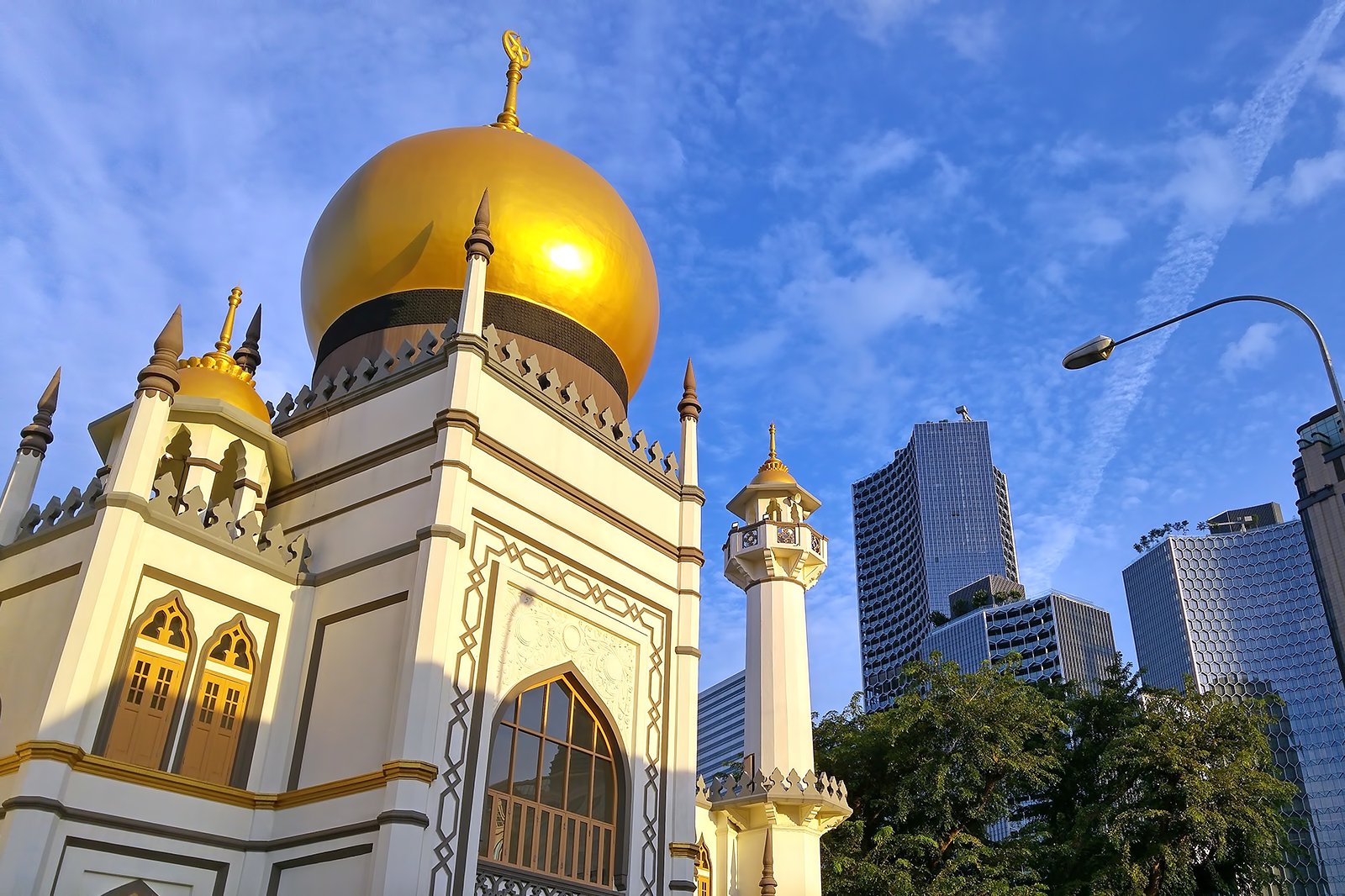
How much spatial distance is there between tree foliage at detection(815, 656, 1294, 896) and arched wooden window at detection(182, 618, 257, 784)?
1177cm

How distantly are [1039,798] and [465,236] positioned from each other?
1617 cm

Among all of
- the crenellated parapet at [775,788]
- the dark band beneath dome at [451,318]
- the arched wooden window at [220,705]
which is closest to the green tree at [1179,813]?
the crenellated parapet at [775,788]

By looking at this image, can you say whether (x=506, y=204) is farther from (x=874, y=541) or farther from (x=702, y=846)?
(x=874, y=541)

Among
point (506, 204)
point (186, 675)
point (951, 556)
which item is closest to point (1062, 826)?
point (506, 204)

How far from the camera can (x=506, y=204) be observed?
606 inches

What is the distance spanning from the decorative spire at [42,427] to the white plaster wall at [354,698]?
4.37 m

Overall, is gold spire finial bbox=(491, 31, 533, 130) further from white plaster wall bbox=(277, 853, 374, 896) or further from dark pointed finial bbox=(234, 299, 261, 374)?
white plaster wall bbox=(277, 853, 374, 896)

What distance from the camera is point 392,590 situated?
1203 cm

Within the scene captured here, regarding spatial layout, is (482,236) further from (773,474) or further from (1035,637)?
(1035,637)

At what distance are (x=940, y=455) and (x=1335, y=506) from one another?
7380 cm

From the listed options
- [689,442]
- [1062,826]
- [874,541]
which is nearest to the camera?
[689,442]

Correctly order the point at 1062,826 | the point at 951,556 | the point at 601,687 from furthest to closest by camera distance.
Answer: the point at 951,556 → the point at 1062,826 → the point at 601,687

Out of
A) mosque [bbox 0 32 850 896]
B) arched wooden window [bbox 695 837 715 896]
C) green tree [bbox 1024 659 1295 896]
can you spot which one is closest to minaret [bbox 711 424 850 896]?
arched wooden window [bbox 695 837 715 896]

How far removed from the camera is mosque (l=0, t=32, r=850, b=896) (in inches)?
423
